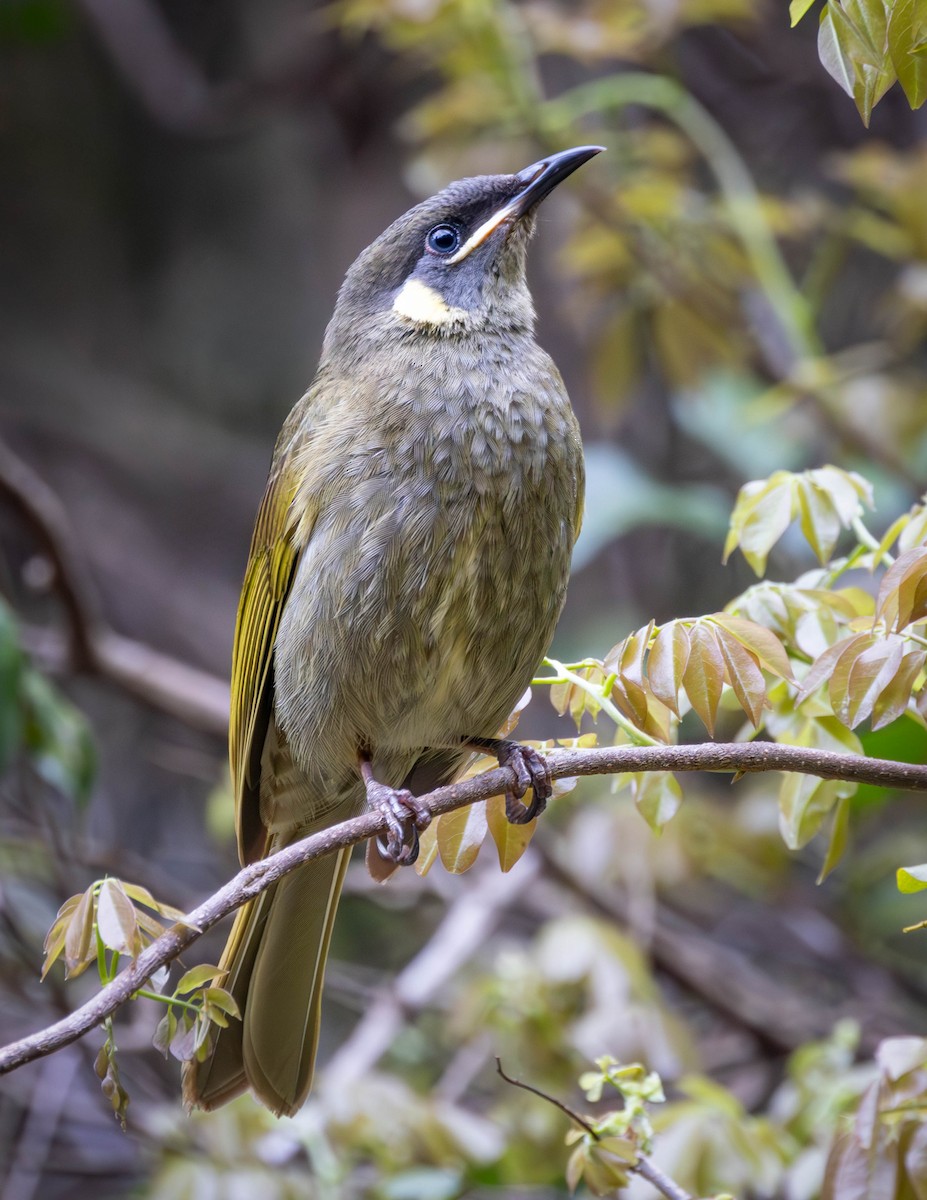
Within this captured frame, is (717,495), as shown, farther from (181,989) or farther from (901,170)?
(181,989)

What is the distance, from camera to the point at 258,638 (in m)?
2.50

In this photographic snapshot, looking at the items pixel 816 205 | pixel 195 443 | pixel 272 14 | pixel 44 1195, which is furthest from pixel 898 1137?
pixel 272 14

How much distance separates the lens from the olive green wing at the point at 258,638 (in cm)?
240

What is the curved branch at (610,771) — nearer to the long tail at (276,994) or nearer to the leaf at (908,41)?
the long tail at (276,994)

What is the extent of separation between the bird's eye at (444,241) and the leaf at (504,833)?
3.92ft

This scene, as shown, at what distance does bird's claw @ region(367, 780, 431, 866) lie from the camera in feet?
6.42

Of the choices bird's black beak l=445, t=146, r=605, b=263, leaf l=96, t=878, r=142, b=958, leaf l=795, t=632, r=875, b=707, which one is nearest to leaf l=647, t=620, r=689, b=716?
leaf l=795, t=632, r=875, b=707

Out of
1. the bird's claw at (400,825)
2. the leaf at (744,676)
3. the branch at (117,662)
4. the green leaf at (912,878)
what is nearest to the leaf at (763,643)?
the leaf at (744,676)

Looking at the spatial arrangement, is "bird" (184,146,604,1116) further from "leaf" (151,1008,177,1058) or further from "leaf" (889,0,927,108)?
"leaf" (889,0,927,108)

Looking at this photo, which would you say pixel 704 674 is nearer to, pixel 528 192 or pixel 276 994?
pixel 276 994

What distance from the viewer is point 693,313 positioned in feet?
12.3

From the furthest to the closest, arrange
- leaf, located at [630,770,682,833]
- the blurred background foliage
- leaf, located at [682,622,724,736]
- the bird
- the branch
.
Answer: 1. the branch
2. the blurred background foliage
3. the bird
4. leaf, located at [630,770,682,833]
5. leaf, located at [682,622,724,736]

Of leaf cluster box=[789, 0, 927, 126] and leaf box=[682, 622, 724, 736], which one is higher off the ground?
leaf cluster box=[789, 0, 927, 126]

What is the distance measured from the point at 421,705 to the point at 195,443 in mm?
3542
